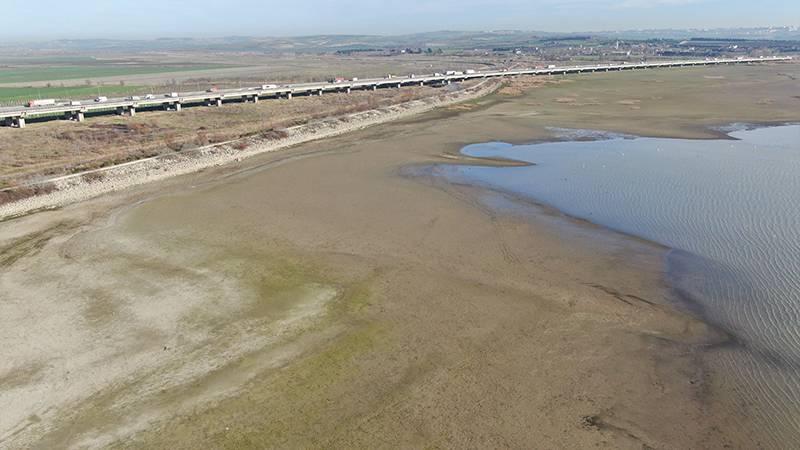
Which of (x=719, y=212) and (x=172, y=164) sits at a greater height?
(x=172, y=164)

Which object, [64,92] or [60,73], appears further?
[60,73]

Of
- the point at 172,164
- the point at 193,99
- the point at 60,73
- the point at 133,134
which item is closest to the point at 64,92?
the point at 193,99

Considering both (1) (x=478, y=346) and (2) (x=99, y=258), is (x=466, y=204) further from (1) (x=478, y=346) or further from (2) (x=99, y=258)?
(2) (x=99, y=258)

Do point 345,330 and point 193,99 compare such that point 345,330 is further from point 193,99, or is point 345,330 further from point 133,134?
point 193,99

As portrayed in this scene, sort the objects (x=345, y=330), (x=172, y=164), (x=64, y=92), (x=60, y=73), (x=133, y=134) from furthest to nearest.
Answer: (x=60, y=73) < (x=64, y=92) < (x=133, y=134) < (x=172, y=164) < (x=345, y=330)

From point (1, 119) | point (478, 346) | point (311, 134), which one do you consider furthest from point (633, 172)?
point (1, 119)

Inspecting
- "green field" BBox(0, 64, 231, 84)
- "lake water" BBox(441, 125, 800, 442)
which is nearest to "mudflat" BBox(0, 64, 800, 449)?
"lake water" BBox(441, 125, 800, 442)

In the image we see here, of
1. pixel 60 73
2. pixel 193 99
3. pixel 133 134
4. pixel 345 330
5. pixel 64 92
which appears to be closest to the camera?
pixel 345 330
